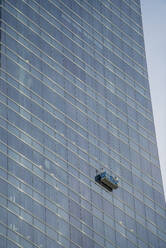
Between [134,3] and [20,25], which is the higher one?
[134,3]

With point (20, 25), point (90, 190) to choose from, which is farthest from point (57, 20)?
point (90, 190)

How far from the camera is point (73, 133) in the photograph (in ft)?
366

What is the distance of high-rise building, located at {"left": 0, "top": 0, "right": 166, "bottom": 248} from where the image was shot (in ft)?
324

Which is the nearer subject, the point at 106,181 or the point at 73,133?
the point at 106,181

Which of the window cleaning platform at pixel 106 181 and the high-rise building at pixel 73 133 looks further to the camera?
the window cleaning platform at pixel 106 181

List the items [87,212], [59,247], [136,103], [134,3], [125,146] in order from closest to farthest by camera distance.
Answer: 1. [59,247]
2. [87,212]
3. [125,146]
4. [136,103]
5. [134,3]

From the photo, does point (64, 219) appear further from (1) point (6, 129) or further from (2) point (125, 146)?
(2) point (125, 146)

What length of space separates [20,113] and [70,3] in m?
31.2

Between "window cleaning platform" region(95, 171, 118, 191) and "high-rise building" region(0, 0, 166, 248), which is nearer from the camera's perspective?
"high-rise building" region(0, 0, 166, 248)

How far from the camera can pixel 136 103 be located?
13088 cm

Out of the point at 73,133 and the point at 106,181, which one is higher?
the point at 73,133

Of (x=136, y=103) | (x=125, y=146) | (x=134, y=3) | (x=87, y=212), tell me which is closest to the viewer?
(x=87, y=212)

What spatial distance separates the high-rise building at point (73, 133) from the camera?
324 ft

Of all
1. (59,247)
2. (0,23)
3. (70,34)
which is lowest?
(59,247)
